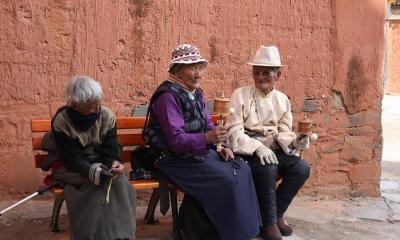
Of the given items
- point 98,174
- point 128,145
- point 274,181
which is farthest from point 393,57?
point 98,174

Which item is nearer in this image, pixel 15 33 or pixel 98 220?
pixel 98 220

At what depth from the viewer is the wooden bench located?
3.75 m

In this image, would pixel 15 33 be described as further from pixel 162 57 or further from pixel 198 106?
pixel 198 106

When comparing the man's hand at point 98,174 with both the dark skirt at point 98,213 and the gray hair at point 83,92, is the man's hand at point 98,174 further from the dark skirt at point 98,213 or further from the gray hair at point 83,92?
the gray hair at point 83,92

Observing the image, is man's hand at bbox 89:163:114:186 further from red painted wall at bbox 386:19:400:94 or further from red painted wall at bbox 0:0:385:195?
red painted wall at bbox 386:19:400:94

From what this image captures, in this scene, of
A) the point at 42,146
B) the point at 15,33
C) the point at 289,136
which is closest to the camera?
the point at 42,146

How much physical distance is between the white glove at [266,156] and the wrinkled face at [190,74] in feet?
2.15

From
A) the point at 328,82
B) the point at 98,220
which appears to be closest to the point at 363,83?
the point at 328,82

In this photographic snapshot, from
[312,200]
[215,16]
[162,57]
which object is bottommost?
[312,200]

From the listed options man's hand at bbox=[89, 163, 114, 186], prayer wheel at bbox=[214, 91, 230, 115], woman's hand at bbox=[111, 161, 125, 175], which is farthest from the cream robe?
man's hand at bbox=[89, 163, 114, 186]

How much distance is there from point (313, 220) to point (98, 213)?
2088mm

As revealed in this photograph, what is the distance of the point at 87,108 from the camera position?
3414mm

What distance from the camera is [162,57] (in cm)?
472

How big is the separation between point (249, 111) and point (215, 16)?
1165 mm
